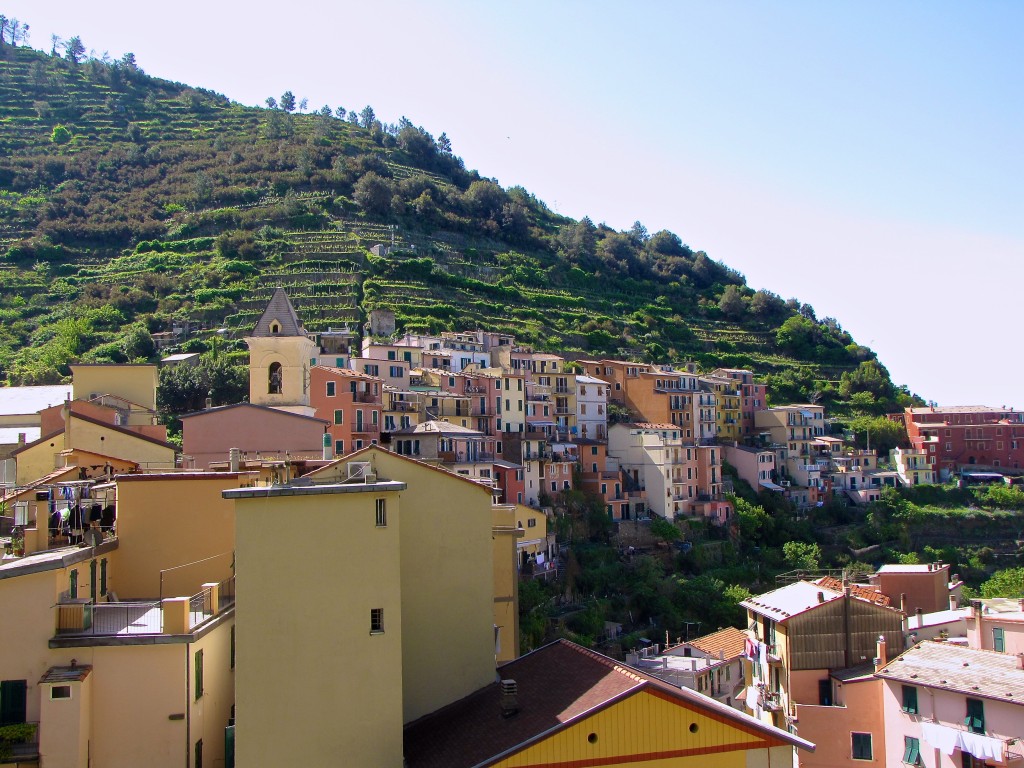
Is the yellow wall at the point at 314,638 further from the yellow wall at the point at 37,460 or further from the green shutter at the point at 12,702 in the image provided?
the yellow wall at the point at 37,460

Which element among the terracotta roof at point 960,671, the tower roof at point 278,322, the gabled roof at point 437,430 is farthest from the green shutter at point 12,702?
the gabled roof at point 437,430

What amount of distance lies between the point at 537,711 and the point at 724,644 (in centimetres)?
2738

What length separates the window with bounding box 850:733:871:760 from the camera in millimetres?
23281

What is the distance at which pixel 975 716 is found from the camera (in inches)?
827

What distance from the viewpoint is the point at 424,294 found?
78625mm

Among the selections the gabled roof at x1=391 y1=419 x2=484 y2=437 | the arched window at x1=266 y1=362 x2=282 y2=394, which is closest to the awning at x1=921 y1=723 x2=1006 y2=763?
the arched window at x1=266 y1=362 x2=282 y2=394

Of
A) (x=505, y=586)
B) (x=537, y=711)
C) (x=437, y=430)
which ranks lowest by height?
(x=537, y=711)

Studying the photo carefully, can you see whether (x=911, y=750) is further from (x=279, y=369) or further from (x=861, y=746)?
(x=279, y=369)

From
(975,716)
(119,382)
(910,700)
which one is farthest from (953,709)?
(119,382)

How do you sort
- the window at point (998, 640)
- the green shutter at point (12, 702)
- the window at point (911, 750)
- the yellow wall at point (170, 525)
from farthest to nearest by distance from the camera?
the window at point (998, 640) < the window at point (911, 750) < the yellow wall at point (170, 525) < the green shutter at point (12, 702)

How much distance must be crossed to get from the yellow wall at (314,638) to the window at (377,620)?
0.06 meters

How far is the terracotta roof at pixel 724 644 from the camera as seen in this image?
38.5 m

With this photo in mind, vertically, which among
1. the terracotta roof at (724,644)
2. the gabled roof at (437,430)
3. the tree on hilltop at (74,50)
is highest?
the tree on hilltop at (74,50)

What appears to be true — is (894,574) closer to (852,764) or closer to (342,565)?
(852,764)
